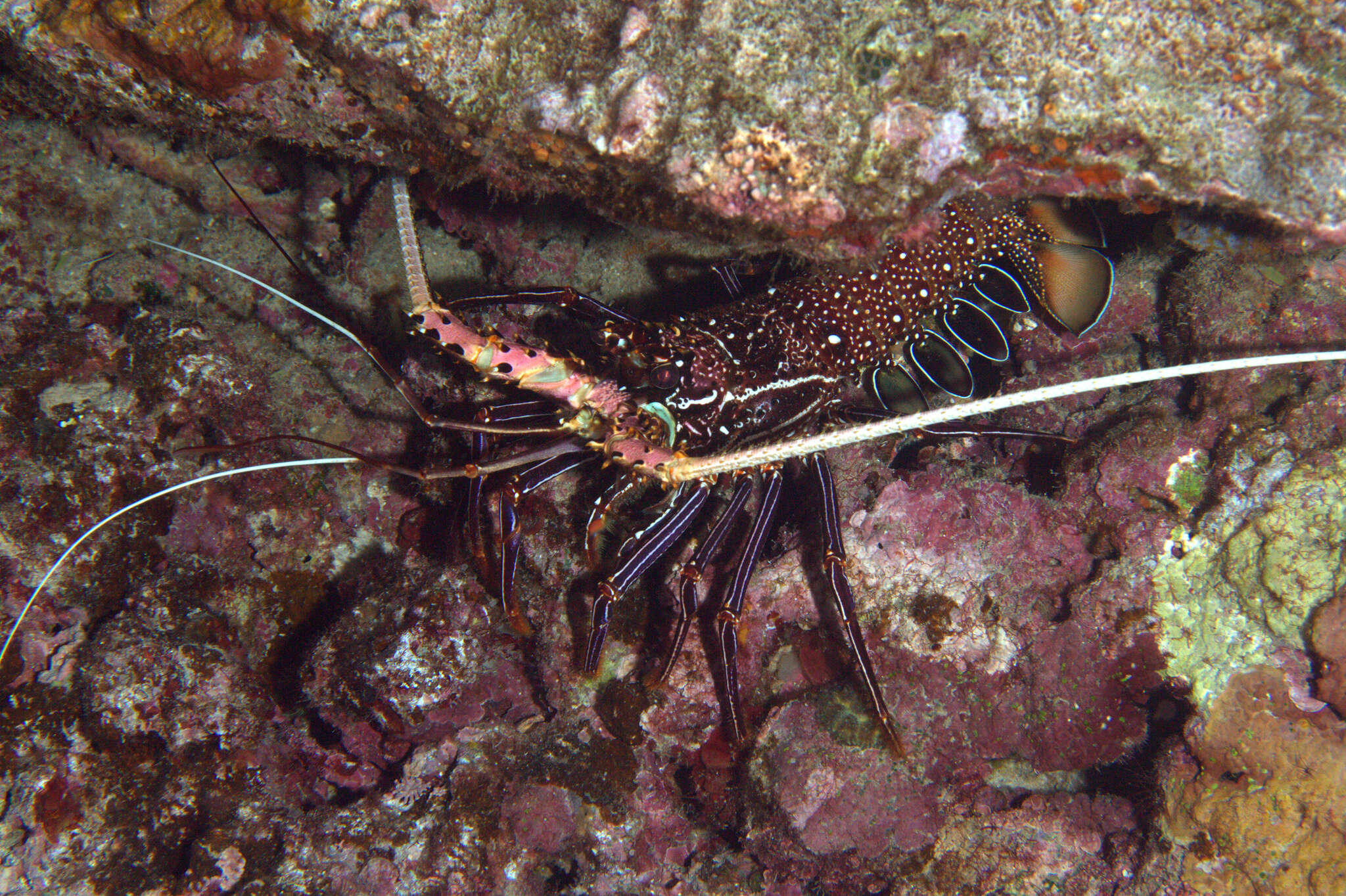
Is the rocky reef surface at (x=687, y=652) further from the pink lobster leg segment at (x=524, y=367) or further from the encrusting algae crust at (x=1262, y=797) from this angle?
the pink lobster leg segment at (x=524, y=367)

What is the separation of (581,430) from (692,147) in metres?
1.31

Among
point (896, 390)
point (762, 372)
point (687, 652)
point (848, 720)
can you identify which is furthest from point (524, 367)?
point (896, 390)

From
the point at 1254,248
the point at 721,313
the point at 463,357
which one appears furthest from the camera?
the point at 721,313

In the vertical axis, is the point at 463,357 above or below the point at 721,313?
above

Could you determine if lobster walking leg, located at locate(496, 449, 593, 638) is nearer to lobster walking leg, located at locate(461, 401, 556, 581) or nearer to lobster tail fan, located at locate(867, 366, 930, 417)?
lobster walking leg, located at locate(461, 401, 556, 581)

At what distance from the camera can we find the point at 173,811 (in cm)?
286

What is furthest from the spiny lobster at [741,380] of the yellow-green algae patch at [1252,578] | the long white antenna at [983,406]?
the yellow-green algae patch at [1252,578]

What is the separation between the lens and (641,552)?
10.4 feet

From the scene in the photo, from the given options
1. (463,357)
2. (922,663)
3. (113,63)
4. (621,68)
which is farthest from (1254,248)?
(113,63)

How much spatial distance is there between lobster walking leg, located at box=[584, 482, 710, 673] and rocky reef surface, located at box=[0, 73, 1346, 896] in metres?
0.31

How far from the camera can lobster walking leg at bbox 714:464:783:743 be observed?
3.07m

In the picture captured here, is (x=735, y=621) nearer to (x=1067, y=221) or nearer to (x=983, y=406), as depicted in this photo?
(x=983, y=406)

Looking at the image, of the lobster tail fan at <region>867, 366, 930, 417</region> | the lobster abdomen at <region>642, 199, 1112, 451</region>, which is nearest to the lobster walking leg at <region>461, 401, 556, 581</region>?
the lobster abdomen at <region>642, 199, 1112, 451</region>

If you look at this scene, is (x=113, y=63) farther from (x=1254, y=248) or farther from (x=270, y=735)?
(x=1254, y=248)
